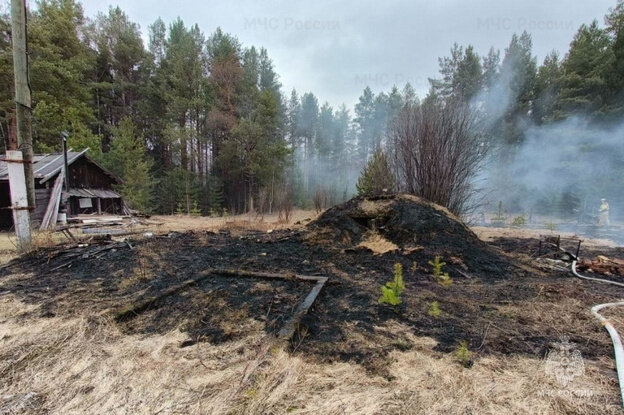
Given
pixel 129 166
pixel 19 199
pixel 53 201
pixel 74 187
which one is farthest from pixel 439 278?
pixel 129 166

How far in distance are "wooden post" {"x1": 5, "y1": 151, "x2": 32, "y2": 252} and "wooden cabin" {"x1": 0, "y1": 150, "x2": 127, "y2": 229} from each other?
4.96 meters

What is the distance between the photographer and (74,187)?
38.2 feet

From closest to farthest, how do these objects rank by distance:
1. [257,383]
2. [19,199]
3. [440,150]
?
[257,383] → [19,199] → [440,150]

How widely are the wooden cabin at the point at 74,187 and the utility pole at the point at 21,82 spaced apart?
4.75m

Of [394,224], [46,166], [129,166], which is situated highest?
[129,166]

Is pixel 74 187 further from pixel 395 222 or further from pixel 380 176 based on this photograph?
pixel 395 222

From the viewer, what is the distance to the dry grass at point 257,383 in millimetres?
1354

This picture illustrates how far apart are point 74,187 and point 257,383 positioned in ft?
47.7

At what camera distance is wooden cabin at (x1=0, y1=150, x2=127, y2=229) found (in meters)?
9.42

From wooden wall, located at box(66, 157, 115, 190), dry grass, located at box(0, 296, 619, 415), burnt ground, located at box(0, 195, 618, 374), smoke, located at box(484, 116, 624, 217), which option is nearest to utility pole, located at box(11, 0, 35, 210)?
burnt ground, located at box(0, 195, 618, 374)

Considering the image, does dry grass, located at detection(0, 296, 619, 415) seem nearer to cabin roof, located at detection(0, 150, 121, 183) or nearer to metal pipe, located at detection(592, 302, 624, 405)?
metal pipe, located at detection(592, 302, 624, 405)

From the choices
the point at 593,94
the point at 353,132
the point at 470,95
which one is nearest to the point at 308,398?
the point at 593,94

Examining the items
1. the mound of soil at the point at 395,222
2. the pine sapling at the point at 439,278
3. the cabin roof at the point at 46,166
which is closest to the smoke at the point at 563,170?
the mound of soil at the point at 395,222

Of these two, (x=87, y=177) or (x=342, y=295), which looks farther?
(x=87, y=177)
